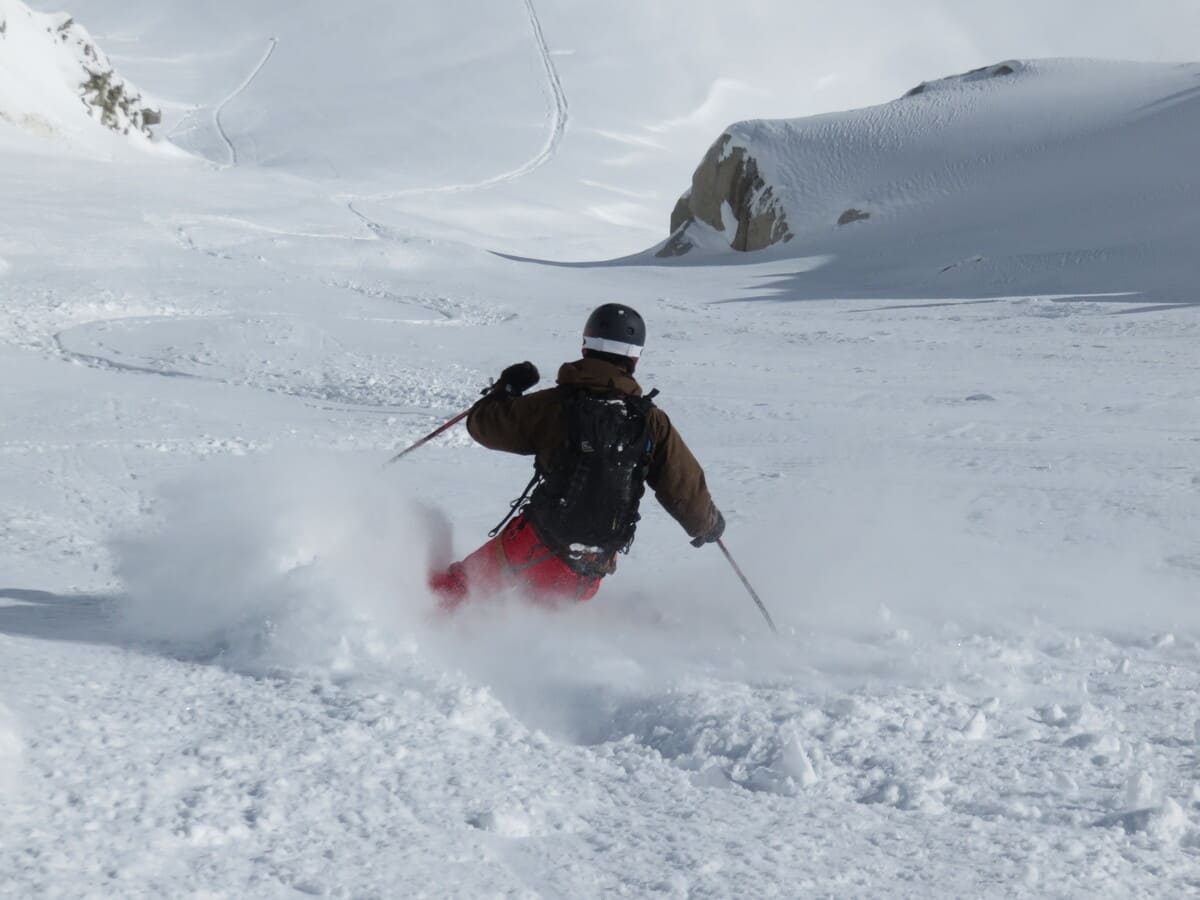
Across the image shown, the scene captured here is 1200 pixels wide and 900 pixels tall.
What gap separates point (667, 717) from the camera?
3.06 m

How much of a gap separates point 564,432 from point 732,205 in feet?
81.5

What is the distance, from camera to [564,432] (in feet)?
12.9

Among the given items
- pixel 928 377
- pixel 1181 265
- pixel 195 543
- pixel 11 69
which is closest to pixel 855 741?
pixel 195 543

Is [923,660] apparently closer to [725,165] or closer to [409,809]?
[409,809]

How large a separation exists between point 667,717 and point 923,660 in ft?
3.21

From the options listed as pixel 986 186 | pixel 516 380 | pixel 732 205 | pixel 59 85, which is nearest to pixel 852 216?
pixel 986 186

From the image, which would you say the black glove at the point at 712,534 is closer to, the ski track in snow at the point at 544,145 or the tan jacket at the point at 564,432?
the tan jacket at the point at 564,432

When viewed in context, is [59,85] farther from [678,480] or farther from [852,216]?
[678,480]

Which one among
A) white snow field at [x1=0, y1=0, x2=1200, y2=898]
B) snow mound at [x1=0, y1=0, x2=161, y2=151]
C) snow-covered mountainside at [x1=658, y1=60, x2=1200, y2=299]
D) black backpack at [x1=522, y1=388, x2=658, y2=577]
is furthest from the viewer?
snow mound at [x1=0, y1=0, x2=161, y2=151]

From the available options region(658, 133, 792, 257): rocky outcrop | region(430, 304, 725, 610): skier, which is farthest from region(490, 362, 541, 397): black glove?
region(658, 133, 792, 257): rocky outcrop

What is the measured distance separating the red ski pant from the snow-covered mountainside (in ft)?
43.7

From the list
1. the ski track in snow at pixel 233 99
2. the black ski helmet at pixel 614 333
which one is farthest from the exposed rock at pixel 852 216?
the ski track in snow at pixel 233 99

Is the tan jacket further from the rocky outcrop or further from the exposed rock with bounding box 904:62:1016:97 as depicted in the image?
the exposed rock with bounding box 904:62:1016:97

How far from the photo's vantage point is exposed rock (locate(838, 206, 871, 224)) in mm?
24297
